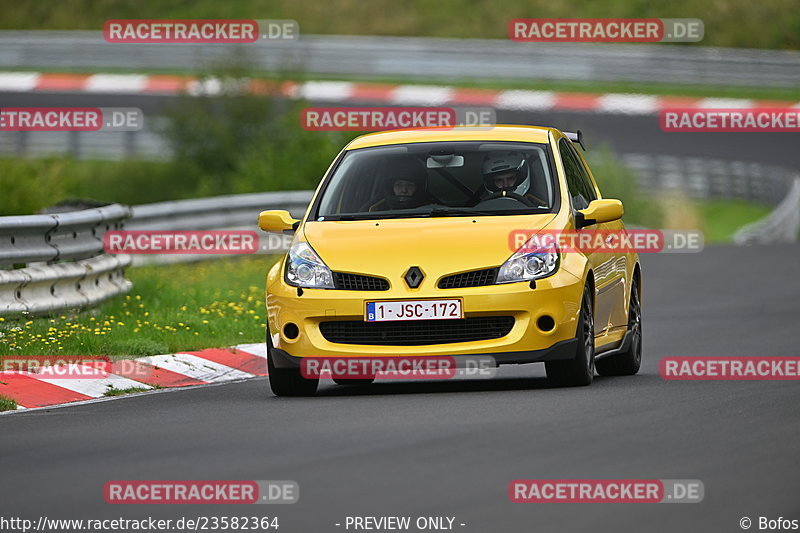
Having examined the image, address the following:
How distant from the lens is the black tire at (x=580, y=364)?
1119 centimetres

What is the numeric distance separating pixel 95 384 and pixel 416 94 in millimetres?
29426

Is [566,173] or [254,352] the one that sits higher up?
[566,173]

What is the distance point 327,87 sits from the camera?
42.4 m

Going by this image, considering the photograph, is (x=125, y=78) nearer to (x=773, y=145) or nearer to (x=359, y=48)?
(x=359, y=48)

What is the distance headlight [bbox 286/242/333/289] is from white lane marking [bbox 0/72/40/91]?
32922mm

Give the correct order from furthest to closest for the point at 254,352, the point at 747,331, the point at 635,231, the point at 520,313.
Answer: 1. the point at 635,231
2. the point at 747,331
3. the point at 254,352
4. the point at 520,313

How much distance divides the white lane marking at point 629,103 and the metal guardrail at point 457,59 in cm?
52

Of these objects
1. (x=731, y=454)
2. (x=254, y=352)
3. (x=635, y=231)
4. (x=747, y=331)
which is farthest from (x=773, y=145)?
(x=731, y=454)

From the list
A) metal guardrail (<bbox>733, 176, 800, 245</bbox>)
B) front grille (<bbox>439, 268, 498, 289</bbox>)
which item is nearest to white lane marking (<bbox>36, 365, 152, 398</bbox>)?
front grille (<bbox>439, 268, 498, 289</bbox>)

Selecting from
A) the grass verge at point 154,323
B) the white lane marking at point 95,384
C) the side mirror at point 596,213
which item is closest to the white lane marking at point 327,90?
the grass verge at point 154,323

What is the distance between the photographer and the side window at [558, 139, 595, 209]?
39.9ft

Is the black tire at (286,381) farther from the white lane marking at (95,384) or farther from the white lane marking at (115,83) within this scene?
the white lane marking at (115,83)

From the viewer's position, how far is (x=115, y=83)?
43.4 m

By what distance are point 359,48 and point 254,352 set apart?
98.1ft
